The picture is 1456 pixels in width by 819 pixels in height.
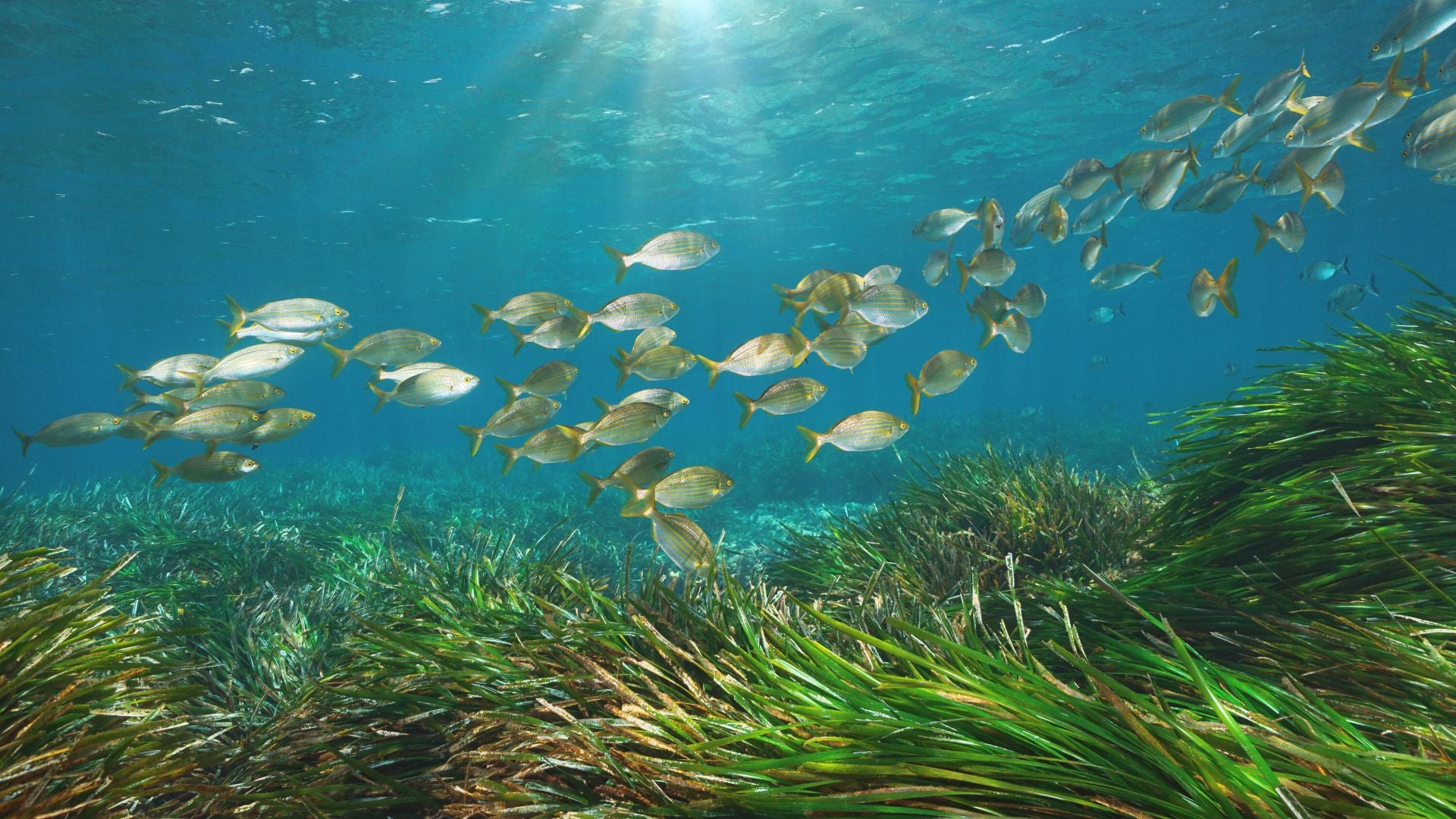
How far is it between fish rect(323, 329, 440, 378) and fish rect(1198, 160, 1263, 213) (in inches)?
324

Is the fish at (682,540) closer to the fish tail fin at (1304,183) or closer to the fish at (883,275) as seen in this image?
the fish at (883,275)

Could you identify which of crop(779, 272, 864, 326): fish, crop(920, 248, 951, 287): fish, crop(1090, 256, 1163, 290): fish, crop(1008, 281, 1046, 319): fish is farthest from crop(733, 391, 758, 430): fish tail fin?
crop(1090, 256, 1163, 290): fish

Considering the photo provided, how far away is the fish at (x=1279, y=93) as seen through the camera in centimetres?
558

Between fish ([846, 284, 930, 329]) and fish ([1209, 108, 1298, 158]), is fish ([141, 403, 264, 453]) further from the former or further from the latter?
fish ([1209, 108, 1298, 158])

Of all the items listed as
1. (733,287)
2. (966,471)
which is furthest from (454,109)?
(733,287)

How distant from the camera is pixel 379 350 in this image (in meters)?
6.31

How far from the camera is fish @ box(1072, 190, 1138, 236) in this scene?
21.0ft

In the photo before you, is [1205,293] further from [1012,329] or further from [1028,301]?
[1012,329]

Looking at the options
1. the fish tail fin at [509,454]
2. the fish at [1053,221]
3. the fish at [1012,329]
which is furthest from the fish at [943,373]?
the fish tail fin at [509,454]

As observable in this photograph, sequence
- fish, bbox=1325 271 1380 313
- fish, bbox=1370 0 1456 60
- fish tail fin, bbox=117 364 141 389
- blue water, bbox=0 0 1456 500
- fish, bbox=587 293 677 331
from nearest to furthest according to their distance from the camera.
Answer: fish, bbox=1370 0 1456 60 → fish tail fin, bbox=117 364 141 389 → fish, bbox=587 293 677 331 → fish, bbox=1325 271 1380 313 → blue water, bbox=0 0 1456 500

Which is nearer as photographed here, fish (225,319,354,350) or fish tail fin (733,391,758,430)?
fish tail fin (733,391,758,430)

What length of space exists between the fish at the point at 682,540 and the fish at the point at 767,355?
6.81ft

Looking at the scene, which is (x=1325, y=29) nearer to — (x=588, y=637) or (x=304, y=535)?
(x=588, y=637)

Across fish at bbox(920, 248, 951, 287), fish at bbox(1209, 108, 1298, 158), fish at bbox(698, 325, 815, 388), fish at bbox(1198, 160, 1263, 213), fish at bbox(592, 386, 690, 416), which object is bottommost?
fish at bbox(592, 386, 690, 416)
